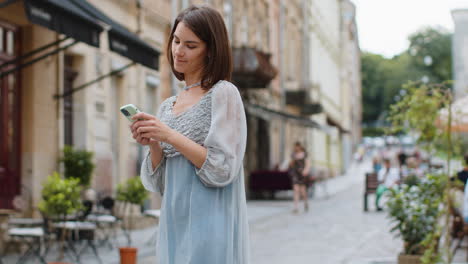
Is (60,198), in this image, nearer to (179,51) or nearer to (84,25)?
(84,25)

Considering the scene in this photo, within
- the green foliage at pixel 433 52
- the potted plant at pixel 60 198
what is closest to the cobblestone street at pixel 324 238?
the potted plant at pixel 60 198

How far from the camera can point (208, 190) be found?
2875 millimetres

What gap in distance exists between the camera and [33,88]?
40.5 feet

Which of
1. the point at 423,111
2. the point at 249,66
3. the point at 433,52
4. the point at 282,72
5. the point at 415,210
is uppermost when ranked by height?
the point at 433,52

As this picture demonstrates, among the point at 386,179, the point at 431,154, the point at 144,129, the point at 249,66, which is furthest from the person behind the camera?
the point at 249,66

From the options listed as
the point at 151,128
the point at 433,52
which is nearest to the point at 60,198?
the point at 151,128

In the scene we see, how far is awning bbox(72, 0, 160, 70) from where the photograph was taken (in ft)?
33.7

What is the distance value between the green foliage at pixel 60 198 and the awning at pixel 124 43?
7.00 ft

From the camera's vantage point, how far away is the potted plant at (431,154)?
766cm

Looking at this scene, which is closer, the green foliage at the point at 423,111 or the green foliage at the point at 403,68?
the green foliage at the point at 423,111

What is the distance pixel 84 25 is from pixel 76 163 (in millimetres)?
4078

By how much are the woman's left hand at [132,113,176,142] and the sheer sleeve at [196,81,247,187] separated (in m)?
0.16

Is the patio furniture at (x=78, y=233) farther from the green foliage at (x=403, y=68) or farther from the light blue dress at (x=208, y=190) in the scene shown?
the green foliage at (x=403, y=68)

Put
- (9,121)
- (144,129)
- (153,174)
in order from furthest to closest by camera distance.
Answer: (9,121)
(153,174)
(144,129)
